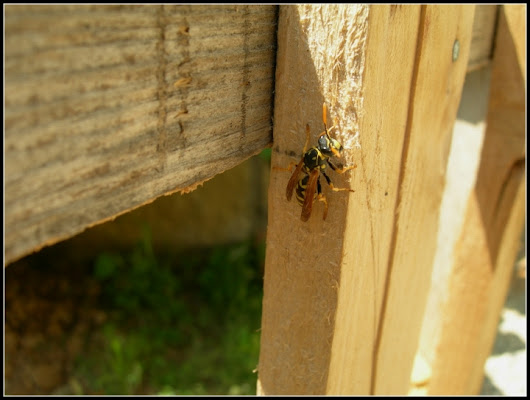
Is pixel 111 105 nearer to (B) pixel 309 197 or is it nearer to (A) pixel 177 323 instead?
(B) pixel 309 197

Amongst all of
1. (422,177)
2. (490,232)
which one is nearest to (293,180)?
(422,177)

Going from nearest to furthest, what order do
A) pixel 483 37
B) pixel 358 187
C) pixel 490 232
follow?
1. pixel 358 187
2. pixel 483 37
3. pixel 490 232

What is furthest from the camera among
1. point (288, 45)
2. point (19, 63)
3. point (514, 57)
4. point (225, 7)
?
point (514, 57)

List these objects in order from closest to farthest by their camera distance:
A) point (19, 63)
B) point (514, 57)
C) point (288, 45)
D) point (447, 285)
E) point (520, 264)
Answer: point (19, 63) → point (288, 45) → point (514, 57) → point (447, 285) → point (520, 264)

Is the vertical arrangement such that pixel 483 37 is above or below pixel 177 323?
above

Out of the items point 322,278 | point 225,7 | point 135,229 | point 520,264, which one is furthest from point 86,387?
point 225,7

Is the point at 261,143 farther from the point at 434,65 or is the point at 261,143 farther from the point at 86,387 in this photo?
the point at 86,387

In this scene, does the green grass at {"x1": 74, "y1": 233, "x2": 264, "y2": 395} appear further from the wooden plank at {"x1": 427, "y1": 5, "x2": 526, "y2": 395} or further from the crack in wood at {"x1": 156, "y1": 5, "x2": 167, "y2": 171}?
the crack in wood at {"x1": 156, "y1": 5, "x2": 167, "y2": 171}
